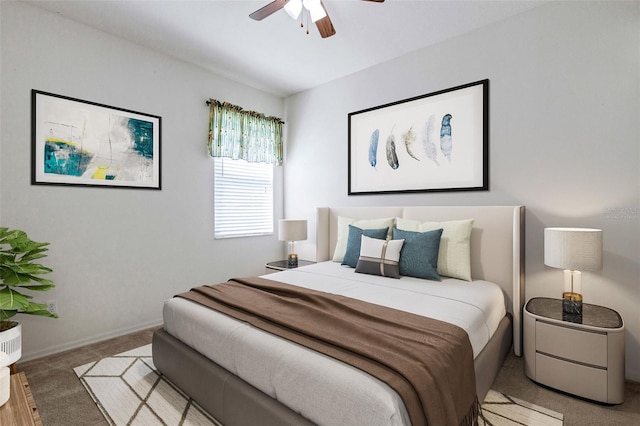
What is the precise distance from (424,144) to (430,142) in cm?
6

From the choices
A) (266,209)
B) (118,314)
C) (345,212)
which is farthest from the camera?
(266,209)

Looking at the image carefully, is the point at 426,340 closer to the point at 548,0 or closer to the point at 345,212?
the point at 345,212

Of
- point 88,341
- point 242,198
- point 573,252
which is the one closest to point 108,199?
point 88,341

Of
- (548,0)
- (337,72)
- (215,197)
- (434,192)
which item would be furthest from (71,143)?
(548,0)

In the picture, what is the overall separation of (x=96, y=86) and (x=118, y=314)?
2138 millimetres

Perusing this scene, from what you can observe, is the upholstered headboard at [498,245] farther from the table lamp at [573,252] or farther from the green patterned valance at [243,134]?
the green patterned valance at [243,134]

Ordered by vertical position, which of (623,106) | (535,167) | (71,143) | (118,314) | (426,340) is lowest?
(118,314)

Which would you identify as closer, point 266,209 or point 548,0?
point 548,0

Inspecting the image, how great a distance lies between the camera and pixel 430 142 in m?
3.20

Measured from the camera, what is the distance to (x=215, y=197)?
3842 mm

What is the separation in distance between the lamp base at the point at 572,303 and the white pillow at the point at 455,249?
2.06ft

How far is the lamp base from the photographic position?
2121 millimetres

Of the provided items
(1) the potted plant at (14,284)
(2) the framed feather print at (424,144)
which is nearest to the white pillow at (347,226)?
(2) the framed feather print at (424,144)

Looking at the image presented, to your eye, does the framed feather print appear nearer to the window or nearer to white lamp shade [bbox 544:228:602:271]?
white lamp shade [bbox 544:228:602:271]
